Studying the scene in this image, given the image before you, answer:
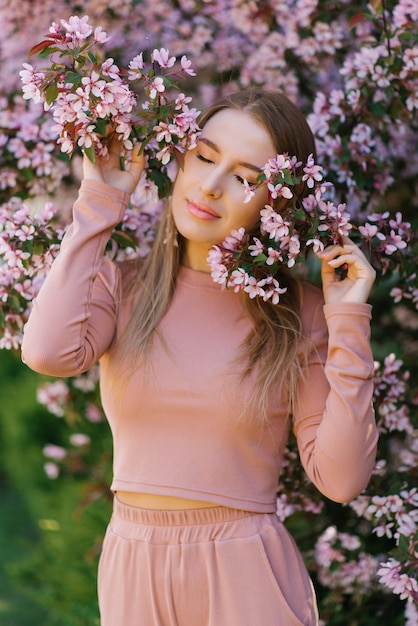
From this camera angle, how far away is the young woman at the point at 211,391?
1.95 metres

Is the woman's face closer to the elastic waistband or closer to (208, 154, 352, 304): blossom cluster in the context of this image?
(208, 154, 352, 304): blossom cluster

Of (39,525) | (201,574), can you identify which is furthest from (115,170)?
(39,525)

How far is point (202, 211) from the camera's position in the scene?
2.05m

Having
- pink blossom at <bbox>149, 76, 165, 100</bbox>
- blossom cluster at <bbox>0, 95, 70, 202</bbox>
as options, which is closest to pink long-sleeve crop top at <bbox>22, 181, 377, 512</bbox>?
pink blossom at <bbox>149, 76, 165, 100</bbox>

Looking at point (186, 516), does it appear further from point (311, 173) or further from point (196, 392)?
point (311, 173)

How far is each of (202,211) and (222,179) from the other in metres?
0.09

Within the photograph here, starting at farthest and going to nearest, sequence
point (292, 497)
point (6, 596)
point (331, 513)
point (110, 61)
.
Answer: point (6, 596), point (331, 513), point (292, 497), point (110, 61)

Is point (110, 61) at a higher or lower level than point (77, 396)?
higher

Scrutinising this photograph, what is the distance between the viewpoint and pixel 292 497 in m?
2.56

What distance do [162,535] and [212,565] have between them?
0.14 m

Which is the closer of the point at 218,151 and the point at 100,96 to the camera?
the point at 100,96

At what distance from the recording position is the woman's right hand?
1986 millimetres

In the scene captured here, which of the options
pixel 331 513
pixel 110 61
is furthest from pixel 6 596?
pixel 110 61

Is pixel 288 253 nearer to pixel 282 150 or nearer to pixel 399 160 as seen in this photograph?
pixel 282 150
